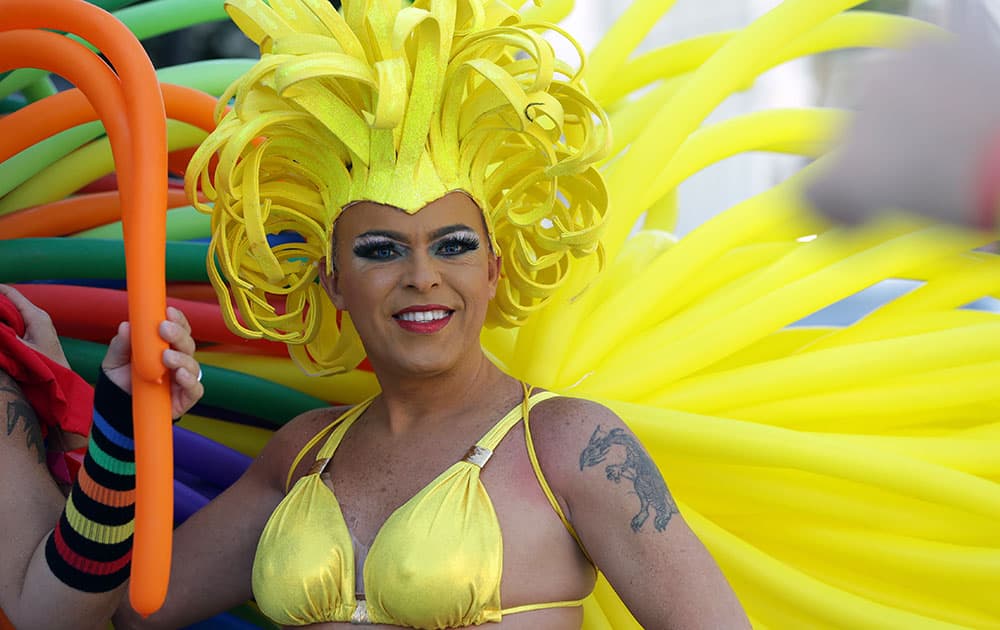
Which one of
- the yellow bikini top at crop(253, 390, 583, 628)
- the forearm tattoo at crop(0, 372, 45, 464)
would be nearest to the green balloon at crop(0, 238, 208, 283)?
the forearm tattoo at crop(0, 372, 45, 464)

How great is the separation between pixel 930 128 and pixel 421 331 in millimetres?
1371

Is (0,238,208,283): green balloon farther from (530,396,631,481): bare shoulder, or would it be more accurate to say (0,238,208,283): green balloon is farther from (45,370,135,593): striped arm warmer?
(530,396,631,481): bare shoulder

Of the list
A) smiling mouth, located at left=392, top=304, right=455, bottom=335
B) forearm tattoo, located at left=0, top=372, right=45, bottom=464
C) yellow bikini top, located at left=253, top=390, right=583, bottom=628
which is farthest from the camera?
forearm tattoo, located at left=0, top=372, right=45, bottom=464

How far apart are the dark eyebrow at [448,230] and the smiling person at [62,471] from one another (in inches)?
15.2

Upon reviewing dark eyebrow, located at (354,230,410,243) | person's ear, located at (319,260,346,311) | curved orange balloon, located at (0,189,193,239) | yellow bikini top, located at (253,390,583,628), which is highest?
curved orange balloon, located at (0,189,193,239)

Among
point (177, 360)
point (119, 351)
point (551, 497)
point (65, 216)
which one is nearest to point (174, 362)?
point (177, 360)

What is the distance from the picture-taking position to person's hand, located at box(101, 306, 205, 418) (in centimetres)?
162

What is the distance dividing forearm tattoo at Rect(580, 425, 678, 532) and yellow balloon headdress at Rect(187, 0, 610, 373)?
36 centimetres

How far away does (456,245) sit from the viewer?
5.70ft

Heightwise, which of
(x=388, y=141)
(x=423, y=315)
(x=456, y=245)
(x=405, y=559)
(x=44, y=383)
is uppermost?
(x=388, y=141)

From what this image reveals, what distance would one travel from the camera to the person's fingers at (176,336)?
162cm

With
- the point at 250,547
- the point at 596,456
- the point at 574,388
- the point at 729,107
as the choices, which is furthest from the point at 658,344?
the point at 729,107

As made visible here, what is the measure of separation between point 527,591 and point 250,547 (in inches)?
A: 21.5

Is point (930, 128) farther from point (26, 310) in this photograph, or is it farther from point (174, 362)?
point (26, 310)
